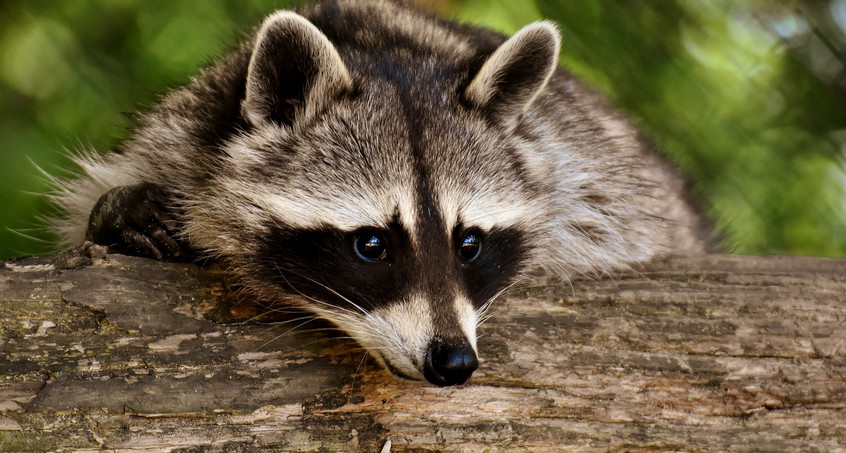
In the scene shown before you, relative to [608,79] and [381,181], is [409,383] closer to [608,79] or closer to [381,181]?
[381,181]

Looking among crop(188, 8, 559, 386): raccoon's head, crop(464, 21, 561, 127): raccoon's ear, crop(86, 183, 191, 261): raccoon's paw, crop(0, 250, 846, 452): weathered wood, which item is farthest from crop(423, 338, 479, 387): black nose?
crop(86, 183, 191, 261): raccoon's paw

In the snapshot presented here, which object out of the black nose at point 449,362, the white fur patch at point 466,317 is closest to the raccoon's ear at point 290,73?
the white fur patch at point 466,317

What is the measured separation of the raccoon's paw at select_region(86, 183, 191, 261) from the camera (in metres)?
2.97

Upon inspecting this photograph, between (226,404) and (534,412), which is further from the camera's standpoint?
(534,412)

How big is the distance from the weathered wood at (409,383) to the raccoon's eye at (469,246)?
32cm

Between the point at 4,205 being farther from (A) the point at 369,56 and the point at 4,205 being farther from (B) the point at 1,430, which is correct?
(A) the point at 369,56

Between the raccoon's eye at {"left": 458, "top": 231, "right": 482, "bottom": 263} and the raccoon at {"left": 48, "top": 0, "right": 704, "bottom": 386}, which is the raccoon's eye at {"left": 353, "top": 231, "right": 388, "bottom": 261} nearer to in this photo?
the raccoon at {"left": 48, "top": 0, "right": 704, "bottom": 386}

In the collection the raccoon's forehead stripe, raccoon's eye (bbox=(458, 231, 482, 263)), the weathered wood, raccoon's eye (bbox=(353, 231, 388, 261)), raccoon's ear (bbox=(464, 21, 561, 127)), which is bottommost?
the weathered wood

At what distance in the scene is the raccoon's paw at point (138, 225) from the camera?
297 cm

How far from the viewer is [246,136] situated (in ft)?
9.28

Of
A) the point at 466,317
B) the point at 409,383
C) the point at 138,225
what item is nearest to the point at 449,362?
the point at 466,317

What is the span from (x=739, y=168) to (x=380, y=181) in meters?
1.95

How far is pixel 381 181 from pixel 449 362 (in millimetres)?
628

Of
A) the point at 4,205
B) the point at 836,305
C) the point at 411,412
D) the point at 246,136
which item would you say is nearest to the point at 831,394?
the point at 836,305
